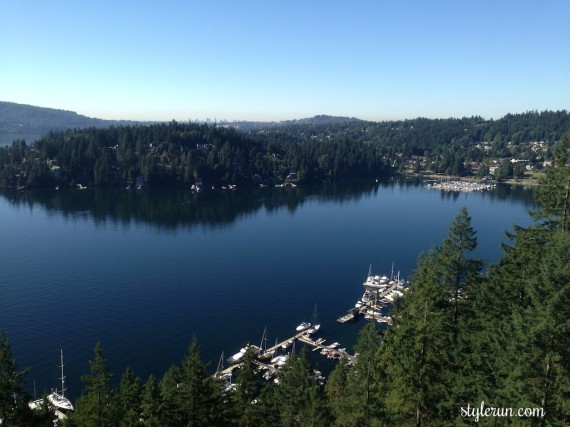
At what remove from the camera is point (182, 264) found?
218 feet

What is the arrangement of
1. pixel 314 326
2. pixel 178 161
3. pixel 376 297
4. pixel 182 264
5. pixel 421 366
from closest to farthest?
1. pixel 421 366
2. pixel 314 326
3. pixel 376 297
4. pixel 182 264
5. pixel 178 161

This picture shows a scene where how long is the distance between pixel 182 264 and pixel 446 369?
5460cm

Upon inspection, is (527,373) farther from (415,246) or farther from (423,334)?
(415,246)

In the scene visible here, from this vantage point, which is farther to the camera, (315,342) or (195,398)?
(315,342)

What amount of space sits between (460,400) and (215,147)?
145639 millimetres

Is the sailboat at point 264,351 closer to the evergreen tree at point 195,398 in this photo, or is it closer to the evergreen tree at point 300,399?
the evergreen tree at point 300,399

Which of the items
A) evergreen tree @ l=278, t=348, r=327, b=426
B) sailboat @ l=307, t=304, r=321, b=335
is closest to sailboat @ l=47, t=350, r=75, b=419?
evergreen tree @ l=278, t=348, r=327, b=426

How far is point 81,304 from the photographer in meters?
50.7

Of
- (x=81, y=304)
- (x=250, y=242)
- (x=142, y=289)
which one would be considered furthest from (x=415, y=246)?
(x=81, y=304)

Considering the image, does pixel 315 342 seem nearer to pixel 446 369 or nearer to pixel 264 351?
pixel 264 351

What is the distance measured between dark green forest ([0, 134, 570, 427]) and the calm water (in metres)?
18.0

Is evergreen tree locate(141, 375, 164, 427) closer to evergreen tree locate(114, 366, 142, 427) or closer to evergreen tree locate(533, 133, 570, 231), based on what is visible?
evergreen tree locate(114, 366, 142, 427)

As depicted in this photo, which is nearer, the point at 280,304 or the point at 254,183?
the point at 280,304

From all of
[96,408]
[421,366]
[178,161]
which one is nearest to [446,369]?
[421,366]
